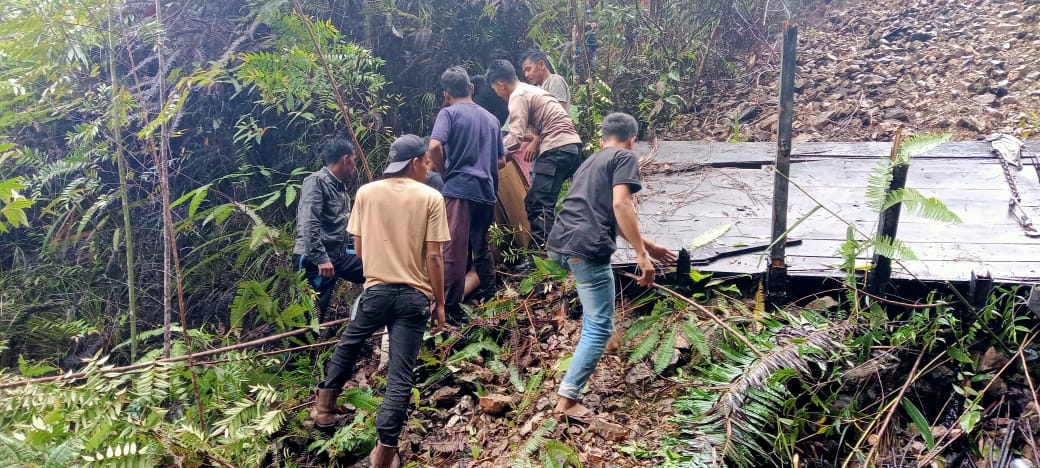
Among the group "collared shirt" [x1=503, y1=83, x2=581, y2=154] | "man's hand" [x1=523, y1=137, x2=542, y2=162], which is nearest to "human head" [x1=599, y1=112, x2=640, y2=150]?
"collared shirt" [x1=503, y1=83, x2=581, y2=154]

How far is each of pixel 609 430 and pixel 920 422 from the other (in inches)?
68.7

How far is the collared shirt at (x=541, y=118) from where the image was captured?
18.2 feet

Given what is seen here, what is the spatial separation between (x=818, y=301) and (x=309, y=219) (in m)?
3.75

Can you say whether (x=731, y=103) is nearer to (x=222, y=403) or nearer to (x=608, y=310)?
(x=608, y=310)

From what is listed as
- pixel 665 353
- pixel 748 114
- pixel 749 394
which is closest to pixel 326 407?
pixel 665 353

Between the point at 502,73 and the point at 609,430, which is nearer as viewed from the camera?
the point at 609,430

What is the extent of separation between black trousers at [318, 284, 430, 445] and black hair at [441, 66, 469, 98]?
2063 mm

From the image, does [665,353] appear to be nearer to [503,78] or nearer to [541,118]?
[541,118]

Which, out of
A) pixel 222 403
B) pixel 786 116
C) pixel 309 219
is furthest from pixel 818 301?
pixel 222 403

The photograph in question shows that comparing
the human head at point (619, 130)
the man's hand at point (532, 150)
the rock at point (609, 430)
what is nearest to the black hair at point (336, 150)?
the man's hand at point (532, 150)

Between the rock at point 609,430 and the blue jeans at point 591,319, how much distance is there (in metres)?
0.23

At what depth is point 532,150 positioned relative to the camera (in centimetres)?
575

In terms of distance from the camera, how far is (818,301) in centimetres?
406

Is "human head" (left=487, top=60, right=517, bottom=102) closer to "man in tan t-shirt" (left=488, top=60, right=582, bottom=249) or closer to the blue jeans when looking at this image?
"man in tan t-shirt" (left=488, top=60, right=582, bottom=249)
